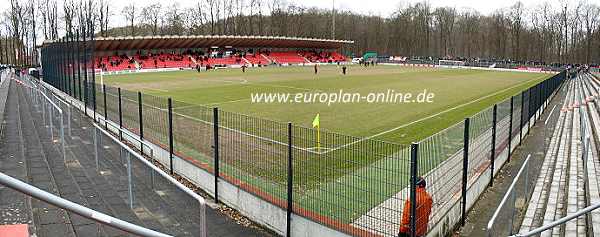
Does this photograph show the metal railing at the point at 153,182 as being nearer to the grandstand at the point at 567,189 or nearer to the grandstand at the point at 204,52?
the grandstand at the point at 567,189

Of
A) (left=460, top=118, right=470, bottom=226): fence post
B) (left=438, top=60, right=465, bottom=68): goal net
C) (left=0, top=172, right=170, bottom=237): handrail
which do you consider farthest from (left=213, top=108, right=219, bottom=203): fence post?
(left=438, top=60, right=465, bottom=68): goal net

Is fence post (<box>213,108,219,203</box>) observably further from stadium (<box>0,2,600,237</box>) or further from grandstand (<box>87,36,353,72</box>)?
grandstand (<box>87,36,353,72</box>)

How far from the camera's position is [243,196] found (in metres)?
9.62


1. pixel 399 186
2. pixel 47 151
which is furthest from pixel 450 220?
pixel 47 151

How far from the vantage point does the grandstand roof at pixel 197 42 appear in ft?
223

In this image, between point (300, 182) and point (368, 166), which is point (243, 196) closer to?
point (300, 182)

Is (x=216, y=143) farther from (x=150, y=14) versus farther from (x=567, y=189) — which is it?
(x=150, y=14)

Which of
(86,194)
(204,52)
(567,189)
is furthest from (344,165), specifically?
(204,52)

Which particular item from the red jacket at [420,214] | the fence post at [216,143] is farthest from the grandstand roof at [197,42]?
the red jacket at [420,214]

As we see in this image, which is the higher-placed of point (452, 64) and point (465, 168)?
point (452, 64)

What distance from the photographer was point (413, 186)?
674 cm

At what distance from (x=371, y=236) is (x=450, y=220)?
190 cm

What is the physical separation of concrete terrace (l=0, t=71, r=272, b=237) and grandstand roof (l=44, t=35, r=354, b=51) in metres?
55.3

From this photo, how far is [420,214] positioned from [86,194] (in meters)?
6.46
